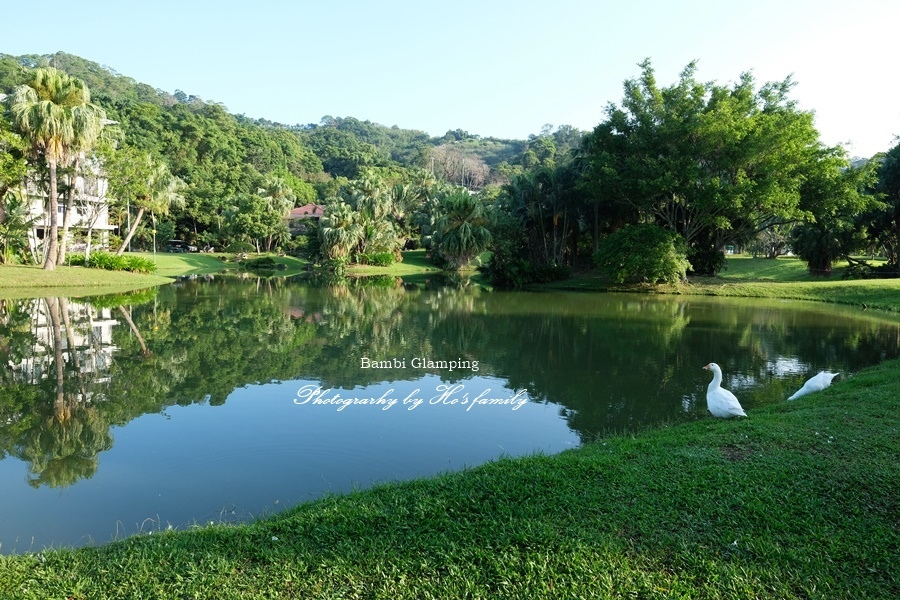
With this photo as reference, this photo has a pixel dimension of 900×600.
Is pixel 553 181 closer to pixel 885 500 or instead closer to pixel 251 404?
pixel 251 404

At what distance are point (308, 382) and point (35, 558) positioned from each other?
7.62 metres

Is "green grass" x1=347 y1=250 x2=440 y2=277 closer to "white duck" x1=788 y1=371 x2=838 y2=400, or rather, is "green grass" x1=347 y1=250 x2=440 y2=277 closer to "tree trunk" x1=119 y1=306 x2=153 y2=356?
"tree trunk" x1=119 y1=306 x2=153 y2=356

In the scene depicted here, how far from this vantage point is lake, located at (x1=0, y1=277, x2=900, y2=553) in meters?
6.57

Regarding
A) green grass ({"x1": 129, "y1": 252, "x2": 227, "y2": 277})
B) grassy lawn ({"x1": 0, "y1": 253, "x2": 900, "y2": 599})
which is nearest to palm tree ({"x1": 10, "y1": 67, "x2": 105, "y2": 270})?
green grass ({"x1": 129, "y1": 252, "x2": 227, "y2": 277})

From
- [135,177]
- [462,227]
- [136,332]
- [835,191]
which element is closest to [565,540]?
[136,332]

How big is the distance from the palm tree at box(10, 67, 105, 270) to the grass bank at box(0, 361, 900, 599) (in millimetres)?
31275

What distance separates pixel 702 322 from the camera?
21812mm

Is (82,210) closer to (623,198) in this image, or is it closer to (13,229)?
(13,229)

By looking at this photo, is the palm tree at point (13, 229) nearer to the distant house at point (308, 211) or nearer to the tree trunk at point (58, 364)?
the tree trunk at point (58, 364)

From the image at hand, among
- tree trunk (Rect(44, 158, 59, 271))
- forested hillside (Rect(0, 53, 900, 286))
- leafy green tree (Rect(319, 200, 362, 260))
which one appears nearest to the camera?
tree trunk (Rect(44, 158, 59, 271))

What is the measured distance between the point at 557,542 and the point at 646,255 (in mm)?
32181

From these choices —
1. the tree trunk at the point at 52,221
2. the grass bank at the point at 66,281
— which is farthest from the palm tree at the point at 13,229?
the grass bank at the point at 66,281

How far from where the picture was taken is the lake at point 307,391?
657 centimetres

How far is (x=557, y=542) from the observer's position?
422 cm
